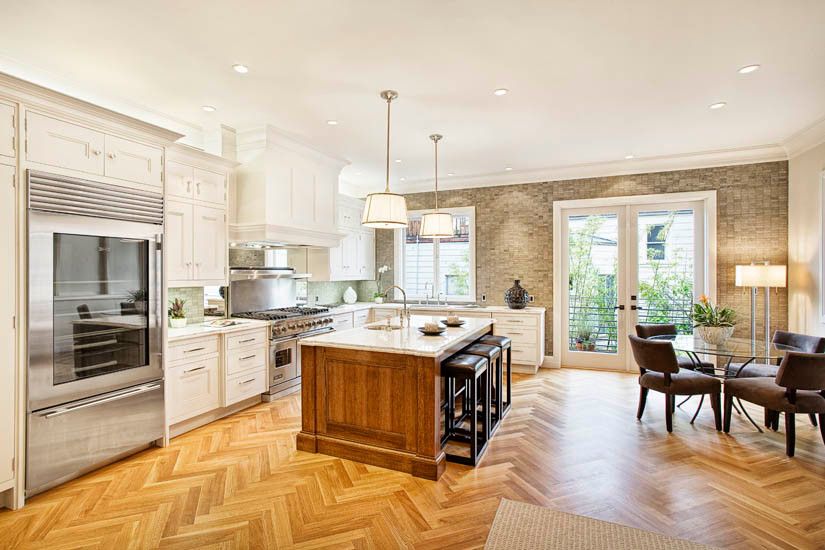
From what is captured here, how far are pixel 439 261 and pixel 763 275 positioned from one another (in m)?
4.04

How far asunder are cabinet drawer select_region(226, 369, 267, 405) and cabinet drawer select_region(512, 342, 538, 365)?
3247 mm

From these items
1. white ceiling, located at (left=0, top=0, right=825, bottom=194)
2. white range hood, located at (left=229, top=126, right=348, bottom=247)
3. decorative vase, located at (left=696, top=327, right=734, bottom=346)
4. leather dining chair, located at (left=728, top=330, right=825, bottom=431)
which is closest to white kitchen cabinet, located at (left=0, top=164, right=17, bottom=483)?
white ceiling, located at (left=0, top=0, right=825, bottom=194)

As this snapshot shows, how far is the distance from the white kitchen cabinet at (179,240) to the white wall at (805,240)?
6.23 meters

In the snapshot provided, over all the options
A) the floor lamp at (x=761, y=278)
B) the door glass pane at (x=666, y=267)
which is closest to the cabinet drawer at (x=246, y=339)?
the door glass pane at (x=666, y=267)

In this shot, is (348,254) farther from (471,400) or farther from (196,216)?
(471,400)

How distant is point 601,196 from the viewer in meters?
5.85

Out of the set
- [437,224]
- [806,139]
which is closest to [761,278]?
[806,139]

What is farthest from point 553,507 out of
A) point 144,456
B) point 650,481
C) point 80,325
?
point 80,325

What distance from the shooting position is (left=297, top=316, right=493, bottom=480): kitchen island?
9.39ft

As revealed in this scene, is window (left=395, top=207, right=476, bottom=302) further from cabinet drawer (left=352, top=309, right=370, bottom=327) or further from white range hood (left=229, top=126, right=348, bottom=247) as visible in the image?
white range hood (left=229, top=126, right=348, bottom=247)

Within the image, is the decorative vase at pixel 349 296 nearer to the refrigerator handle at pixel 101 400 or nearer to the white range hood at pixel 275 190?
the white range hood at pixel 275 190

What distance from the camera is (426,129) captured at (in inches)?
172

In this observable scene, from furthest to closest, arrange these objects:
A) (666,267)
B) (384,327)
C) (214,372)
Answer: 1. (666,267)
2. (214,372)
3. (384,327)

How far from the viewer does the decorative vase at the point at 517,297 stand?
19.2ft
